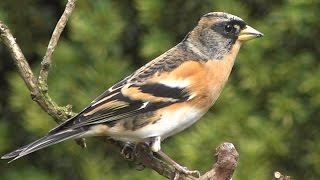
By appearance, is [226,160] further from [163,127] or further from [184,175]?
[163,127]

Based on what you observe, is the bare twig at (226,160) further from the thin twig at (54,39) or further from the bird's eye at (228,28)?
the bird's eye at (228,28)

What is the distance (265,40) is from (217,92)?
0.79 m

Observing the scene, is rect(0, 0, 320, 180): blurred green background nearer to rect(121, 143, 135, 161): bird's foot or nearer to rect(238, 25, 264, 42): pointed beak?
rect(238, 25, 264, 42): pointed beak

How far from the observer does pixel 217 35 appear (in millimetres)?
3248

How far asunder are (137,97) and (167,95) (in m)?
0.10

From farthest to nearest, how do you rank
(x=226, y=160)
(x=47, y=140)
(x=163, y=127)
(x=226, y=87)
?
(x=226, y=87), (x=163, y=127), (x=47, y=140), (x=226, y=160)

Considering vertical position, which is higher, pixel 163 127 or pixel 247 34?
pixel 247 34

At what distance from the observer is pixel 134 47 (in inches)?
169

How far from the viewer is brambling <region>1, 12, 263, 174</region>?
295 centimetres

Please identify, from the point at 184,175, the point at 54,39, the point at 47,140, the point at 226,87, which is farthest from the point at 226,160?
the point at 226,87

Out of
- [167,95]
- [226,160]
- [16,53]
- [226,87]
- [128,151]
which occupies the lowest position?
[226,87]

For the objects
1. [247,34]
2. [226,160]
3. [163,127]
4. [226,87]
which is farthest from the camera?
[226,87]

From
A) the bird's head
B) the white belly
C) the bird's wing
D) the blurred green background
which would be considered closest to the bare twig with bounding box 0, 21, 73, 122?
the bird's wing

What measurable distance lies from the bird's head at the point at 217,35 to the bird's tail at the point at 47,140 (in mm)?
579
